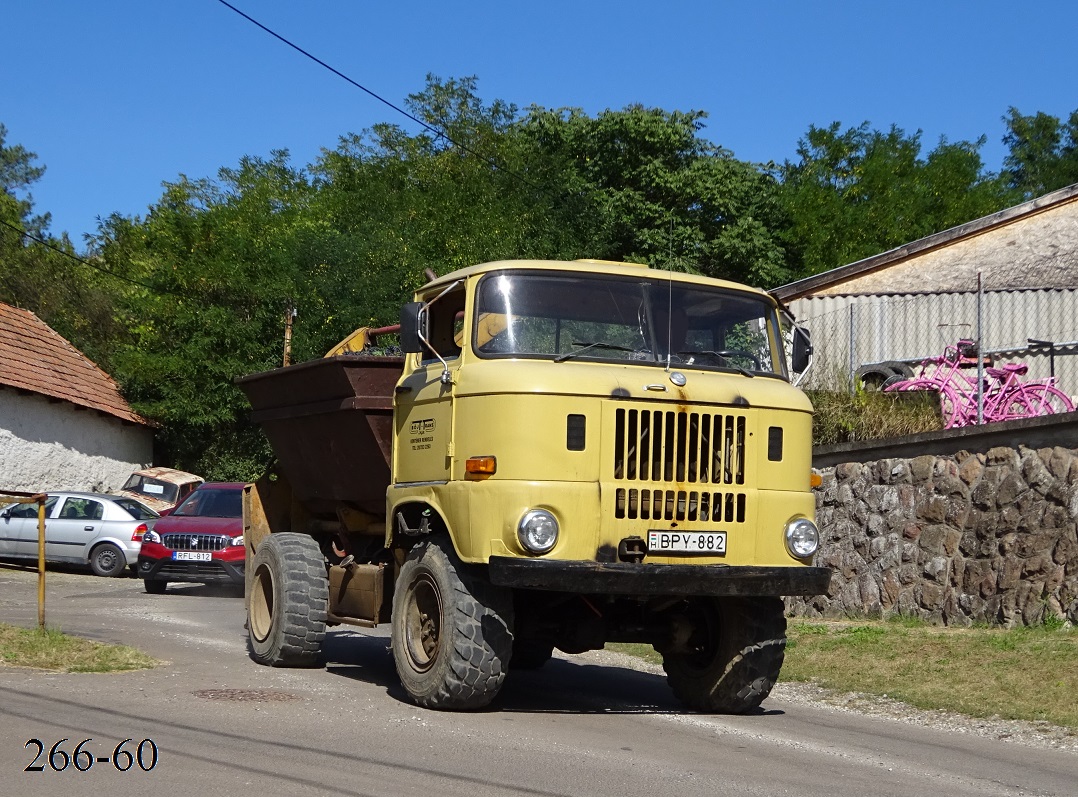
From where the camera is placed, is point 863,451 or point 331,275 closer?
point 863,451

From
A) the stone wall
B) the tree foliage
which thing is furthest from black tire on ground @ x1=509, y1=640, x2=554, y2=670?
the tree foliage

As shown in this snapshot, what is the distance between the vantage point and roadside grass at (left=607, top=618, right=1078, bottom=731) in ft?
32.1

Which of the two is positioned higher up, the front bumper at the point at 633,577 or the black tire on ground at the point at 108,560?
the front bumper at the point at 633,577

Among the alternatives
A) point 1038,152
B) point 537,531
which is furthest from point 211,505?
point 1038,152

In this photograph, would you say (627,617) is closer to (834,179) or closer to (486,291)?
(486,291)

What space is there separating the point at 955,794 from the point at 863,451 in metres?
9.57

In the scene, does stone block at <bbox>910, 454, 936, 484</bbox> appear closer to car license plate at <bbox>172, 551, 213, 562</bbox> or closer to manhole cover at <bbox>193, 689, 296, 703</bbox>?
manhole cover at <bbox>193, 689, 296, 703</bbox>

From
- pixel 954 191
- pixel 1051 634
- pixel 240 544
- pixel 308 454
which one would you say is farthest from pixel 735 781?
pixel 954 191

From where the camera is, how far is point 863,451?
16094mm

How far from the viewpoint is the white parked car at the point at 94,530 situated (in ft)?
78.7

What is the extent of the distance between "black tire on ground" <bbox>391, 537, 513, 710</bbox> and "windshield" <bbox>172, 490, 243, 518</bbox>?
12.1 m

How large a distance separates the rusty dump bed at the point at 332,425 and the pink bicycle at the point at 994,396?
26.5 ft

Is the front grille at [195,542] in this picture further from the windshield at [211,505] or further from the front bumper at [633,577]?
the front bumper at [633,577]

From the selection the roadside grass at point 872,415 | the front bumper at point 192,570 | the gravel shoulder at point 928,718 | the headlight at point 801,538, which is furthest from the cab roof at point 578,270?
the front bumper at point 192,570
